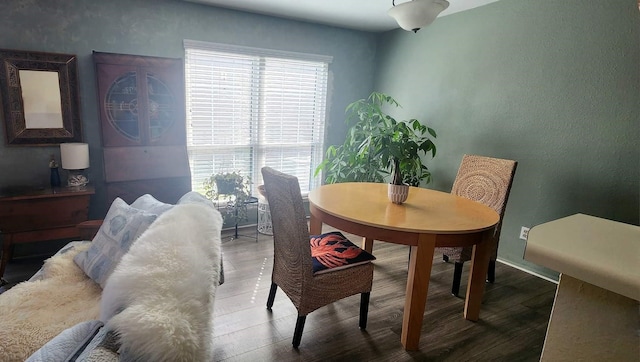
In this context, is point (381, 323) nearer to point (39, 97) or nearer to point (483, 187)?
point (483, 187)

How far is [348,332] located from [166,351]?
4.68ft

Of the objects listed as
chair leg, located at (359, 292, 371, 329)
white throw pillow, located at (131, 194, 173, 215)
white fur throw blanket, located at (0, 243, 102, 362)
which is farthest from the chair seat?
white fur throw blanket, located at (0, 243, 102, 362)

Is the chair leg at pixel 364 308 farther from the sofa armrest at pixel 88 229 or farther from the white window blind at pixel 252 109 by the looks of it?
the white window blind at pixel 252 109

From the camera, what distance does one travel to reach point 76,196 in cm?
252

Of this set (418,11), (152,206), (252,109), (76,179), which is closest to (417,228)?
(418,11)

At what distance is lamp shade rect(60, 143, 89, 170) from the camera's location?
8.48ft

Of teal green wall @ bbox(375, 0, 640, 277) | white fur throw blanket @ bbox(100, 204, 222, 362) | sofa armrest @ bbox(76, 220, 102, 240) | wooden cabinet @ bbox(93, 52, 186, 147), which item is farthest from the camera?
wooden cabinet @ bbox(93, 52, 186, 147)

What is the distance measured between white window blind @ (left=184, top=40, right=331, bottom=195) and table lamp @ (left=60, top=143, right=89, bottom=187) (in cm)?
91

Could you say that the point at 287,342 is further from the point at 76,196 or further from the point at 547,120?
the point at 547,120

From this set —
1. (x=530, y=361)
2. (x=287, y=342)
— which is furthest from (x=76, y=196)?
(x=530, y=361)

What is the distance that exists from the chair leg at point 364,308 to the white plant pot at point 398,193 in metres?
0.62

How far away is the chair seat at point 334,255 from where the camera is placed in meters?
1.79

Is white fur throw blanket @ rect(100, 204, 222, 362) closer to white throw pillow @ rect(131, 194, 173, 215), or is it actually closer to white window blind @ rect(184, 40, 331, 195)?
white throw pillow @ rect(131, 194, 173, 215)

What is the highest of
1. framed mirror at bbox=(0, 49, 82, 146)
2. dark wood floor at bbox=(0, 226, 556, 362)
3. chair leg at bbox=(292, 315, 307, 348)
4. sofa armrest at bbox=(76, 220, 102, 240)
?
framed mirror at bbox=(0, 49, 82, 146)
